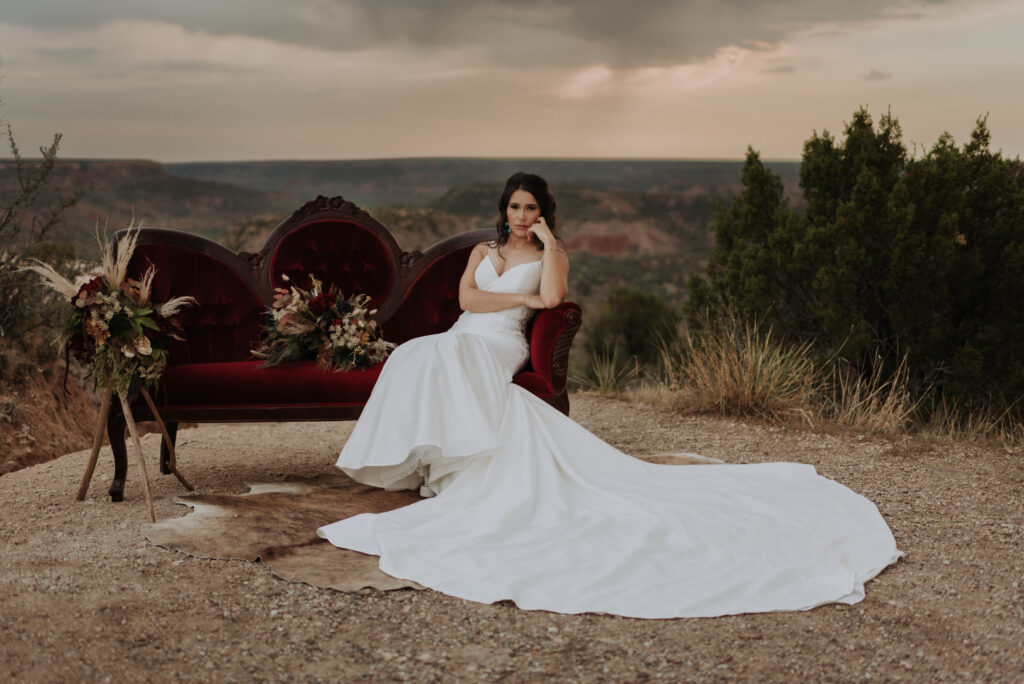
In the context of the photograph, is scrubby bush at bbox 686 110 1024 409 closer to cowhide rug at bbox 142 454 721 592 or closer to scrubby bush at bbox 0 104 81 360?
cowhide rug at bbox 142 454 721 592

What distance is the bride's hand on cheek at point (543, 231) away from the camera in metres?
4.81

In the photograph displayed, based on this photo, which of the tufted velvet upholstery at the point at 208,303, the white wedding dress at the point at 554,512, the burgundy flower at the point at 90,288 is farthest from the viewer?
the tufted velvet upholstery at the point at 208,303

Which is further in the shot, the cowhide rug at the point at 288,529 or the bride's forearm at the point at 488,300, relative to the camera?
the bride's forearm at the point at 488,300

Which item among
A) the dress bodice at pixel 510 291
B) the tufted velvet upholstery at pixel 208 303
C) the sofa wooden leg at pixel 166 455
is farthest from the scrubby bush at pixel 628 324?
the sofa wooden leg at pixel 166 455

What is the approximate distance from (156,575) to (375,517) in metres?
0.93

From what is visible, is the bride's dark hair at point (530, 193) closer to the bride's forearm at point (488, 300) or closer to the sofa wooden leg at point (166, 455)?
the bride's forearm at point (488, 300)

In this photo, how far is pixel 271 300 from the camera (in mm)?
5535

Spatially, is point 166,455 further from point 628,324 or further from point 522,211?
point 628,324

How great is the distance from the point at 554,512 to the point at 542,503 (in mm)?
99

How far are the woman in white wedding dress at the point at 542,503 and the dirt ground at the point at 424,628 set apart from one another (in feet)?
0.47

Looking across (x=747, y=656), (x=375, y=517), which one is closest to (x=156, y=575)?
(x=375, y=517)

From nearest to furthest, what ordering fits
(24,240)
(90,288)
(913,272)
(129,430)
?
(90,288)
(129,430)
(24,240)
(913,272)

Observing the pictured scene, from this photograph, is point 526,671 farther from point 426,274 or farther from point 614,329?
point 614,329

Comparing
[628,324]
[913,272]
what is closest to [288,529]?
[913,272]
